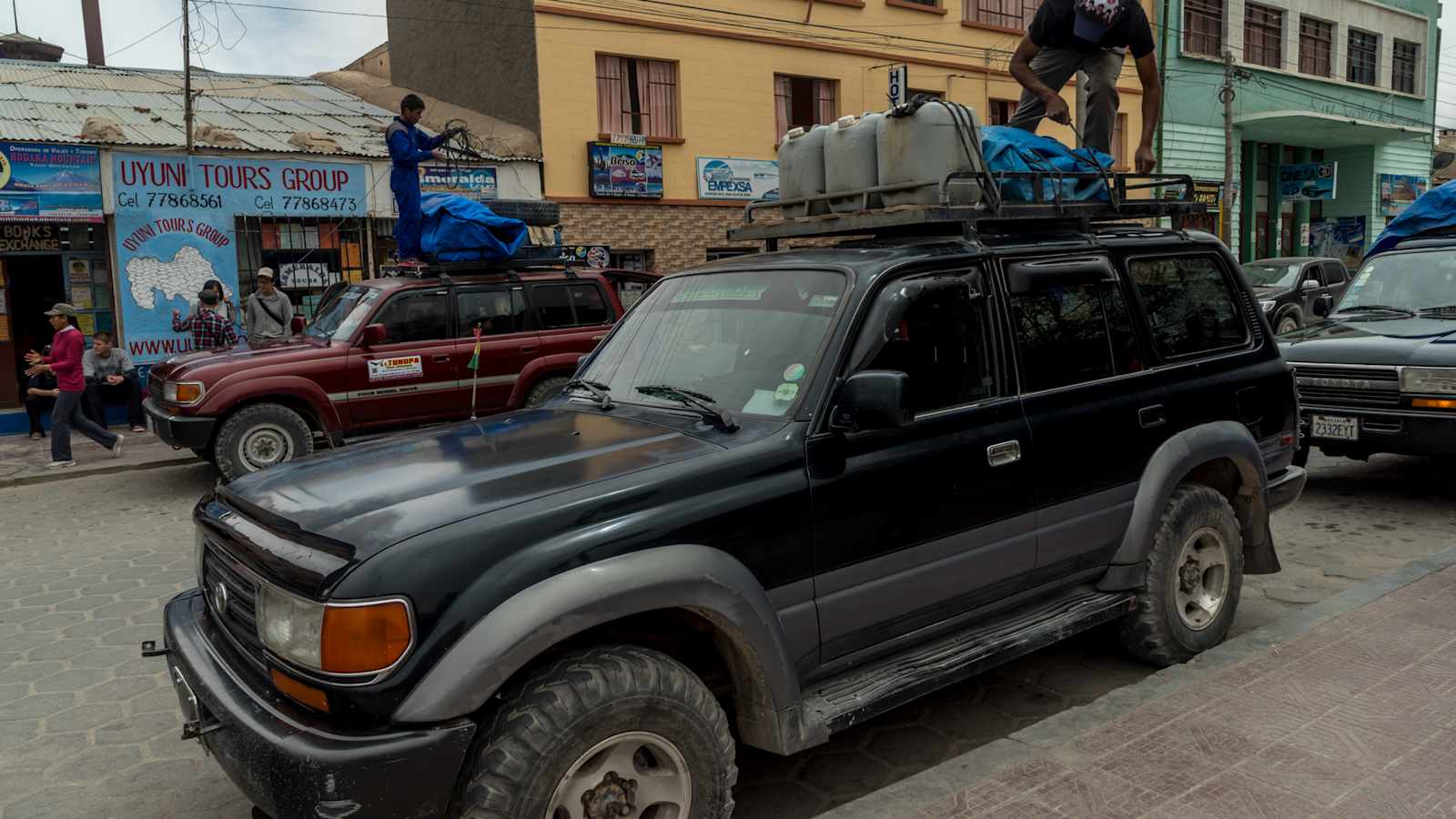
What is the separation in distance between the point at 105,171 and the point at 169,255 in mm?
1277

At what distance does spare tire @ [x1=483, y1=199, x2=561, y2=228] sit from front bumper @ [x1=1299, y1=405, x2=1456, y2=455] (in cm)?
1165

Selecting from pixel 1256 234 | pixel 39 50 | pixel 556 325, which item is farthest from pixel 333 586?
pixel 1256 234

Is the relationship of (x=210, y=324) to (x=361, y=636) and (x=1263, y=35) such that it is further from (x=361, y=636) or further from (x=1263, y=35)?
(x=1263, y=35)

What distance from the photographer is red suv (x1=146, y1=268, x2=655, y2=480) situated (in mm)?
8758

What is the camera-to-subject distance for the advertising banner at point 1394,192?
31.0 m

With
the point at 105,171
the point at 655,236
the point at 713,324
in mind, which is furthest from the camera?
the point at 655,236

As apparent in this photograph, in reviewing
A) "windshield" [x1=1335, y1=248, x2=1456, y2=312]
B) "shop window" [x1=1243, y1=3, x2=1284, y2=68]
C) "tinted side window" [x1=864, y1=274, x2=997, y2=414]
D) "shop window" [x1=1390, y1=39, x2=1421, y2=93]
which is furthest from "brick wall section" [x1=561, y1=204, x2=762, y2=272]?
"shop window" [x1=1390, y1=39, x2=1421, y2=93]

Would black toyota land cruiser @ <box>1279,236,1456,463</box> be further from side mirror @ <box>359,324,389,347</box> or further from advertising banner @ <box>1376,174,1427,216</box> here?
advertising banner @ <box>1376,174,1427,216</box>

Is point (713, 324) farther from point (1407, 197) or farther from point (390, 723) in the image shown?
point (1407, 197)

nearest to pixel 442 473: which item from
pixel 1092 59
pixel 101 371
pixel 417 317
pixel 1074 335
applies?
pixel 1074 335

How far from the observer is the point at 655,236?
17969 mm

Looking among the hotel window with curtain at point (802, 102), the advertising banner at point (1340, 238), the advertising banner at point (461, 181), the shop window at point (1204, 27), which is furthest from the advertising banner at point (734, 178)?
the advertising banner at point (1340, 238)

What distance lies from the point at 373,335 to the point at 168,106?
10.0 metres

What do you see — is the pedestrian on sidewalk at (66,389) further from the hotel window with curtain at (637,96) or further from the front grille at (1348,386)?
the front grille at (1348,386)
